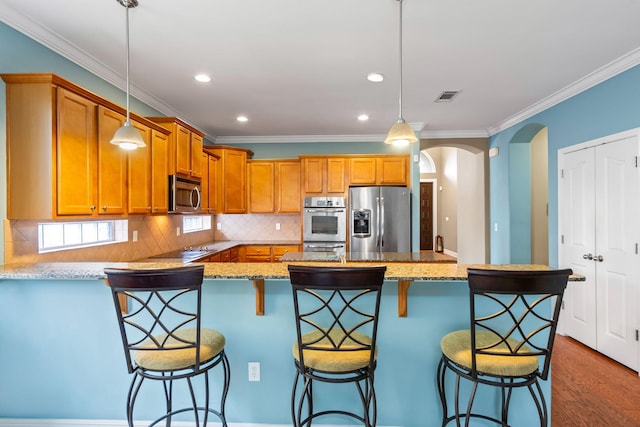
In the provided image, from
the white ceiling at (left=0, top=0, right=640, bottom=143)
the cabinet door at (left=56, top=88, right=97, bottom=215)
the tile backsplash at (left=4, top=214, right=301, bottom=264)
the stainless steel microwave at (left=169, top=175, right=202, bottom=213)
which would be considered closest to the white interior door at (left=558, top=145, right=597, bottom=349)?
the white ceiling at (left=0, top=0, right=640, bottom=143)

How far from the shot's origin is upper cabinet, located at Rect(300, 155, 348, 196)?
520 centimetres

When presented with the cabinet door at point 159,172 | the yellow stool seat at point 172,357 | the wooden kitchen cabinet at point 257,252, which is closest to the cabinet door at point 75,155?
the cabinet door at point 159,172

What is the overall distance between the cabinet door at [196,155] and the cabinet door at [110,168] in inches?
46.5

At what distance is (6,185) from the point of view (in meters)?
2.12

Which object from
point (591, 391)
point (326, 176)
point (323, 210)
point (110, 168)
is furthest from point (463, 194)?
point (110, 168)

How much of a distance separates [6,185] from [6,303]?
2.38 feet

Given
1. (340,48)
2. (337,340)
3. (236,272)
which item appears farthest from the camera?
(340,48)

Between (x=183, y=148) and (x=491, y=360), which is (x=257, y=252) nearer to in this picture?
(x=183, y=148)

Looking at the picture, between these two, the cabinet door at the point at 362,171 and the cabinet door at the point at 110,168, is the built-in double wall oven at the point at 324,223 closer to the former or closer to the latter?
the cabinet door at the point at 362,171

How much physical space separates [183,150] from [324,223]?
227 centimetres

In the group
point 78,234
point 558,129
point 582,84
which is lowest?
point 78,234

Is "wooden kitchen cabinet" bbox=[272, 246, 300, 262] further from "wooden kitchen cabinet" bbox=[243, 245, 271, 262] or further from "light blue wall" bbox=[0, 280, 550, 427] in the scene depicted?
"light blue wall" bbox=[0, 280, 550, 427]

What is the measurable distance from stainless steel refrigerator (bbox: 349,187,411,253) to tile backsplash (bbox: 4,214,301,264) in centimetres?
126

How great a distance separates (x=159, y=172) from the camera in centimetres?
323
